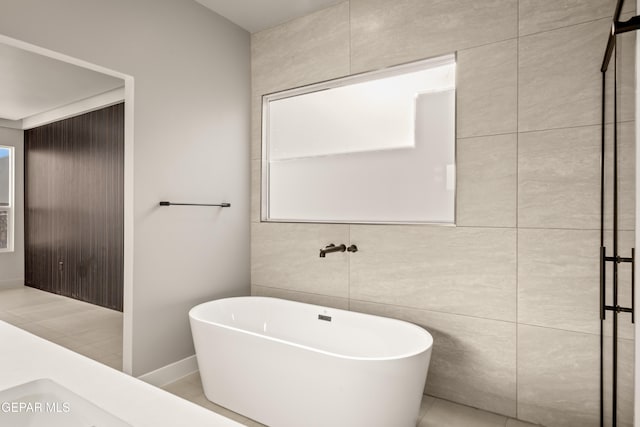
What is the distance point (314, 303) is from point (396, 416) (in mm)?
1214

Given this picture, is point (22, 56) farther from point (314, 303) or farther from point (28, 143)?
point (314, 303)

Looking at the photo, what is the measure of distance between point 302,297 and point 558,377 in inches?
69.5

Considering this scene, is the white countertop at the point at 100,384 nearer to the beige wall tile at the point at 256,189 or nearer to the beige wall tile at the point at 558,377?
the beige wall tile at the point at 558,377

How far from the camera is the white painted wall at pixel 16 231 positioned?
19.0 ft

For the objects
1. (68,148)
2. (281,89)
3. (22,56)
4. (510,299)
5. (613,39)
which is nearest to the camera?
(613,39)

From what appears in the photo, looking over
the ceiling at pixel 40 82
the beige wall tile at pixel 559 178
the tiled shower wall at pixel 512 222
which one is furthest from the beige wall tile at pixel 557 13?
the ceiling at pixel 40 82

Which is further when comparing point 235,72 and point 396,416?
point 235,72

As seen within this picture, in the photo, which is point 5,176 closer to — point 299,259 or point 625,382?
point 299,259

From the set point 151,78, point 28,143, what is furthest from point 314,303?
point 28,143

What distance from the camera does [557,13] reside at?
2059 mm

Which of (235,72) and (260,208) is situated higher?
(235,72)

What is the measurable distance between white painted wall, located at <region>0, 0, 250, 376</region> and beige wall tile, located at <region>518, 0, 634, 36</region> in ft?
7.16

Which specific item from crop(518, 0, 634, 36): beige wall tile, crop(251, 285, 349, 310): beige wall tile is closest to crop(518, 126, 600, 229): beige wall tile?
crop(518, 0, 634, 36): beige wall tile

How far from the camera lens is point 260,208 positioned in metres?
3.30
